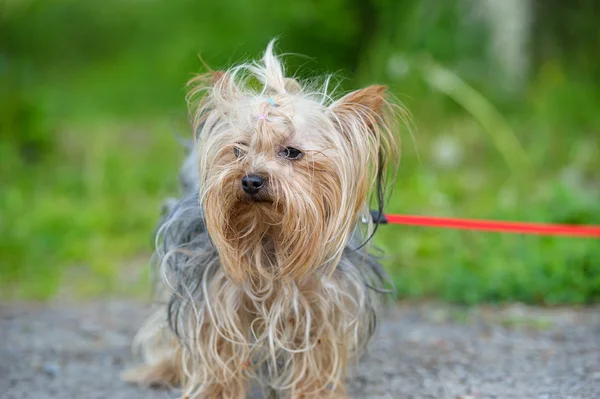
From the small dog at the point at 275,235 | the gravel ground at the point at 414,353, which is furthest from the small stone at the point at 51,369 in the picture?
the small dog at the point at 275,235

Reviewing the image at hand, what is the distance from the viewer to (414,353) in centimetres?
427

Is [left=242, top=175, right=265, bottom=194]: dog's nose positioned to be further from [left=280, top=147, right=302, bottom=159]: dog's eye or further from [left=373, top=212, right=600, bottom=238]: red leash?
[left=373, top=212, right=600, bottom=238]: red leash

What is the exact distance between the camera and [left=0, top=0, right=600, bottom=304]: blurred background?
5.67 metres

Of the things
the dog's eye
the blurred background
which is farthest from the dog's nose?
the blurred background

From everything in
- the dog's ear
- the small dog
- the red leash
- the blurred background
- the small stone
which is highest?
the blurred background

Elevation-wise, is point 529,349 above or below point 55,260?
below

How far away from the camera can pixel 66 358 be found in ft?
14.3

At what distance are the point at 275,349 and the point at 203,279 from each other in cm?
39

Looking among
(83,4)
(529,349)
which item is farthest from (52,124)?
(529,349)

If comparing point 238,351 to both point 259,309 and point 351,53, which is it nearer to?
point 259,309

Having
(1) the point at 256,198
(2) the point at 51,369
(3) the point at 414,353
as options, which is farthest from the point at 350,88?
(1) the point at 256,198

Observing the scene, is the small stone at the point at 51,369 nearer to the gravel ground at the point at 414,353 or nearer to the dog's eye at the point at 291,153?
the gravel ground at the point at 414,353

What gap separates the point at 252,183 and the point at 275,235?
0.28m

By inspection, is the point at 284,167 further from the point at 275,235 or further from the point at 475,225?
the point at 475,225
